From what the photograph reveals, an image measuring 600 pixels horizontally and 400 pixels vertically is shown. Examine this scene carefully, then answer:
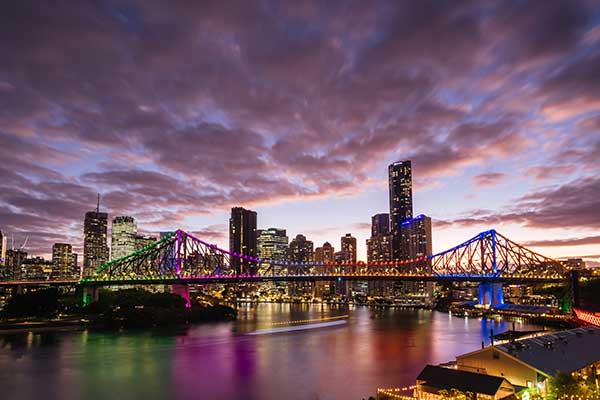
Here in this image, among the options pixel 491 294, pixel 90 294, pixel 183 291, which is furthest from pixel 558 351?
pixel 491 294

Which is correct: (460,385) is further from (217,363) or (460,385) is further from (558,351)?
(217,363)

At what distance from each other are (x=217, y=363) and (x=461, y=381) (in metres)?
26.7

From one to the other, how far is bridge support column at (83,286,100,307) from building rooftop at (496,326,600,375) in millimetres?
82386

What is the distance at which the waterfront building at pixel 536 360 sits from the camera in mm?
24875

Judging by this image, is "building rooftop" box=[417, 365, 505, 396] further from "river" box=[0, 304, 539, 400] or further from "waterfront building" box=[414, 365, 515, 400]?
"river" box=[0, 304, 539, 400]

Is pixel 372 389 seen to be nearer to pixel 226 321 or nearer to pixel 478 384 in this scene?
pixel 478 384

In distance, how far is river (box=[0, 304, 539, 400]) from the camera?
34.2 meters

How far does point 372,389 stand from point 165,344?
3187 centimetres

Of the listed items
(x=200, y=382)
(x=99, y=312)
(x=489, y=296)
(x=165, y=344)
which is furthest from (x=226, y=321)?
(x=489, y=296)

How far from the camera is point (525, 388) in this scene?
24.3 metres

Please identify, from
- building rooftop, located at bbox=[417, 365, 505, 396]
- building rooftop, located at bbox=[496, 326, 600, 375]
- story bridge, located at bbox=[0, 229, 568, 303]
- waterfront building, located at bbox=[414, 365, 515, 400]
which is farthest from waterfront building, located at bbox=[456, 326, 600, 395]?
story bridge, located at bbox=[0, 229, 568, 303]

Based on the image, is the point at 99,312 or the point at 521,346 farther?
the point at 99,312

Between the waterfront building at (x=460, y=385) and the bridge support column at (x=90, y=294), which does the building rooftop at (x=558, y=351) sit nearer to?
the waterfront building at (x=460, y=385)

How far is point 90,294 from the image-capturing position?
92.7 meters
